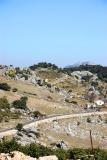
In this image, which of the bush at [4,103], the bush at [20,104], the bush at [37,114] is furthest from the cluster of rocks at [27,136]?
the bush at [20,104]

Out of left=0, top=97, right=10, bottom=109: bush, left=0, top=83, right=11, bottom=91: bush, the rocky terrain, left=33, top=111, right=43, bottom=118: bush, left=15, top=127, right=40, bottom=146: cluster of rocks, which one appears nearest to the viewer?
left=15, top=127, right=40, bottom=146: cluster of rocks

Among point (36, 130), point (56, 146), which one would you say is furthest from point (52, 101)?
point (56, 146)

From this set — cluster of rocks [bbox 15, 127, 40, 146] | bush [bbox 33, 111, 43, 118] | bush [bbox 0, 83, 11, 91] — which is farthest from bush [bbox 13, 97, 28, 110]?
cluster of rocks [bbox 15, 127, 40, 146]

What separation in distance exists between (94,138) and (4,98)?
109 ft

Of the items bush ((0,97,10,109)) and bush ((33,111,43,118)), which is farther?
bush ((33,111,43,118))

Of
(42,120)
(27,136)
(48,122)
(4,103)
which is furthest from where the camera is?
(4,103)

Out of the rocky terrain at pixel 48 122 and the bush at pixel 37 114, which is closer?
the rocky terrain at pixel 48 122

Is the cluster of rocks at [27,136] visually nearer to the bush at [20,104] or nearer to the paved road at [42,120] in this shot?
the paved road at [42,120]

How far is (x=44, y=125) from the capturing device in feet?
424

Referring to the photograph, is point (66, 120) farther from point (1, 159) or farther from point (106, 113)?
point (1, 159)

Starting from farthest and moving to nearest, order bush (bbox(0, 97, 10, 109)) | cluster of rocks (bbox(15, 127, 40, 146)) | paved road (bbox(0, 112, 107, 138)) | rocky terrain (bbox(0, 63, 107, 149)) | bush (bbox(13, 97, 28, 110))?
bush (bbox(13, 97, 28, 110)), bush (bbox(0, 97, 10, 109)), rocky terrain (bbox(0, 63, 107, 149)), paved road (bbox(0, 112, 107, 138)), cluster of rocks (bbox(15, 127, 40, 146))

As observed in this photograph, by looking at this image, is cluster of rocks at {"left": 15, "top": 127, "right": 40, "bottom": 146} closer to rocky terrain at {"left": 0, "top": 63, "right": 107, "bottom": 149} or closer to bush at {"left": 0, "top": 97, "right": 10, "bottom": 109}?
rocky terrain at {"left": 0, "top": 63, "right": 107, "bottom": 149}

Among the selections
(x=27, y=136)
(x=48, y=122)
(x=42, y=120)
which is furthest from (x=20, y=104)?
(x=27, y=136)

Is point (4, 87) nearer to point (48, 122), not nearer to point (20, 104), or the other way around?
point (20, 104)
